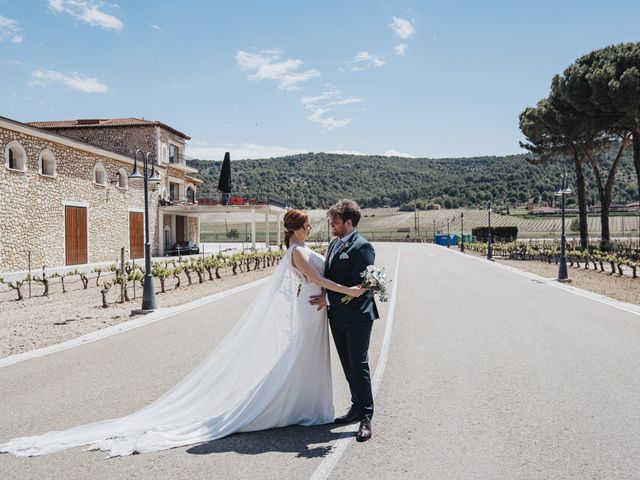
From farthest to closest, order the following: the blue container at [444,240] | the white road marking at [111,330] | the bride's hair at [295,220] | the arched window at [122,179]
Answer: the blue container at [444,240], the arched window at [122,179], the white road marking at [111,330], the bride's hair at [295,220]

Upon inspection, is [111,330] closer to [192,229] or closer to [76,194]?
[76,194]

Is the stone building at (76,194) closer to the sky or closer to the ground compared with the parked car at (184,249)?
closer to the sky

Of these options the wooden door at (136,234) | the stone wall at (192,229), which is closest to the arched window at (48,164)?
the wooden door at (136,234)

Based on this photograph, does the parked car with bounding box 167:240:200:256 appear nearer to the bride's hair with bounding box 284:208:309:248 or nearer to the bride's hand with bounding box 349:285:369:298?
the bride's hair with bounding box 284:208:309:248

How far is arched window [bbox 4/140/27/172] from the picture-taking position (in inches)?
917

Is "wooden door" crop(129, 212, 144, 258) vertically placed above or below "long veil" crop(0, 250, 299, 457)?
above

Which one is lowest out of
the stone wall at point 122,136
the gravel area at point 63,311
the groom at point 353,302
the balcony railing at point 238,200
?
the gravel area at point 63,311

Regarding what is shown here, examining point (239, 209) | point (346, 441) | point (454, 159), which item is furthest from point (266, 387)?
point (454, 159)

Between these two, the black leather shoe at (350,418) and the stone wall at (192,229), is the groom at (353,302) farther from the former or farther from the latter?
the stone wall at (192,229)

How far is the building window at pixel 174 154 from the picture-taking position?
4269cm

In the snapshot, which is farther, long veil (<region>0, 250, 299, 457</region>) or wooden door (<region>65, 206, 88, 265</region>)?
wooden door (<region>65, 206, 88, 265</region>)

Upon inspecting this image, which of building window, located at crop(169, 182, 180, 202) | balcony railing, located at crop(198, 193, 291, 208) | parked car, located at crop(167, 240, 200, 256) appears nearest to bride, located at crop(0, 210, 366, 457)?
balcony railing, located at crop(198, 193, 291, 208)

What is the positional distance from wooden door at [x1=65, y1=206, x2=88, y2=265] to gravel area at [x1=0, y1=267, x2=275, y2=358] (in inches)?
323

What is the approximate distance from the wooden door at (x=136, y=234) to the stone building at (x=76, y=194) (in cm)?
6
